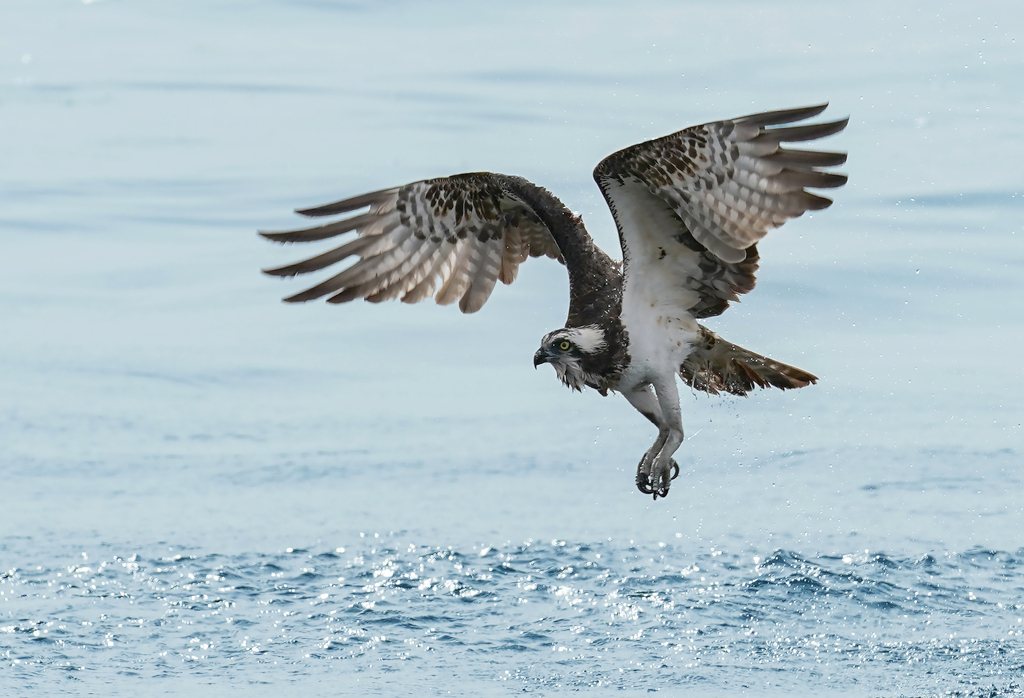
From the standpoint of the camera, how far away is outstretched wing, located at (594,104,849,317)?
8.59m

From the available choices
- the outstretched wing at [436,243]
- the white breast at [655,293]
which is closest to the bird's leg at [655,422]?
the white breast at [655,293]

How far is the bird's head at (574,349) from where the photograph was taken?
959 cm

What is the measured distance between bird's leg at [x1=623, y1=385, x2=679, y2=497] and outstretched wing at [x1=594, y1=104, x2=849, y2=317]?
0.62 metres

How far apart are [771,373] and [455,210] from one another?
2478mm

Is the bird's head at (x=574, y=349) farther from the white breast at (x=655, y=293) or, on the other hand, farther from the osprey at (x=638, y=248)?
the white breast at (x=655, y=293)

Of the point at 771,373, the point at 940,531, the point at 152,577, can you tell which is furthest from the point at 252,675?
the point at 940,531

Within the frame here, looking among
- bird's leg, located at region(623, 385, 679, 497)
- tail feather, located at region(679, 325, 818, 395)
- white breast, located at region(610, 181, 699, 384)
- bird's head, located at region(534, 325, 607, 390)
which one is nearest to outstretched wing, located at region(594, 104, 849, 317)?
white breast, located at region(610, 181, 699, 384)

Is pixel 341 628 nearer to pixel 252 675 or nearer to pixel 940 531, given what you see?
pixel 252 675

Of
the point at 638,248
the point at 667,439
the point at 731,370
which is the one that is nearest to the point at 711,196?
the point at 638,248

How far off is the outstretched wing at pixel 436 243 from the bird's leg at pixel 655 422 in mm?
1346

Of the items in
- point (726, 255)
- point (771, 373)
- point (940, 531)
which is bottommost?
point (940, 531)

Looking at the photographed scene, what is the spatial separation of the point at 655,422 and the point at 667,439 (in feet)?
0.72

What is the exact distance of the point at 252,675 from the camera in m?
10.3

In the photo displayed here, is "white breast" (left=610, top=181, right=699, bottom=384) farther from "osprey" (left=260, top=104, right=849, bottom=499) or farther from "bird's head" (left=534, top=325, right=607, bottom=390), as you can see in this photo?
"bird's head" (left=534, top=325, right=607, bottom=390)
